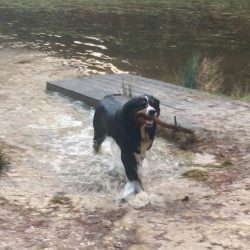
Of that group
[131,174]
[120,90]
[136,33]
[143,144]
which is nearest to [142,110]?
[143,144]

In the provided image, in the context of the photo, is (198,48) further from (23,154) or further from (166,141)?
(23,154)

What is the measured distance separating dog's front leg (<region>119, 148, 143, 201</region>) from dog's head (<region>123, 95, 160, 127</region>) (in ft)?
1.40

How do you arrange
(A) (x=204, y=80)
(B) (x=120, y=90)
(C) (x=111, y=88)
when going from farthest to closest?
(A) (x=204, y=80) < (C) (x=111, y=88) < (B) (x=120, y=90)

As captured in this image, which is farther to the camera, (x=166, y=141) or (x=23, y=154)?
(x=166, y=141)

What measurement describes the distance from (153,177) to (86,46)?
963cm

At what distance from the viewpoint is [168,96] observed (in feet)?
28.4

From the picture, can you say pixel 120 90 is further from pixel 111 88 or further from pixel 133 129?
pixel 133 129

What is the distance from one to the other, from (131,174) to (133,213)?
0.43 m

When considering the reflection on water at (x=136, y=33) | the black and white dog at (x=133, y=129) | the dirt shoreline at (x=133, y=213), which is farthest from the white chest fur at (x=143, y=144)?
the reflection on water at (x=136, y=33)

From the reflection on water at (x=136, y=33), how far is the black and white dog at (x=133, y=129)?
6.36 m

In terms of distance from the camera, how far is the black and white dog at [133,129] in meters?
4.57

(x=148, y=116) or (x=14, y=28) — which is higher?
(x=148, y=116)

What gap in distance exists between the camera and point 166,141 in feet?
22.7

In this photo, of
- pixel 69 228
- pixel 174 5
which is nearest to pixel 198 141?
pixel 69 228
